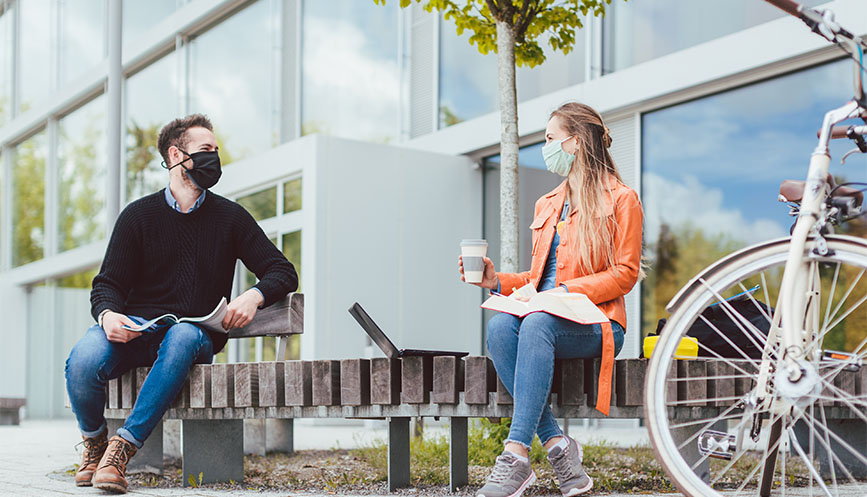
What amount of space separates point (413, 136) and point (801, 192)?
10484 mm

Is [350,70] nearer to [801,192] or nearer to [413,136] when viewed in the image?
[413,136]

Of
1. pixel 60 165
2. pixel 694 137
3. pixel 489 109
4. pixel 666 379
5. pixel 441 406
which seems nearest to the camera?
pixel 666 379

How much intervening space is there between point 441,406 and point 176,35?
1506cm

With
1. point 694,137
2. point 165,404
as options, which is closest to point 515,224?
point 165,404

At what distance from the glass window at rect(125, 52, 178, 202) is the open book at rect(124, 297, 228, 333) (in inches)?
526

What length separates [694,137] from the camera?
29.7ft

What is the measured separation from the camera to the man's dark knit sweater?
3879 mm

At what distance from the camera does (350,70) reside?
13.6 m

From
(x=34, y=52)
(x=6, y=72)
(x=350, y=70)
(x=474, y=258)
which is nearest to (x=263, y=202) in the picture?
(x=350, y=70)

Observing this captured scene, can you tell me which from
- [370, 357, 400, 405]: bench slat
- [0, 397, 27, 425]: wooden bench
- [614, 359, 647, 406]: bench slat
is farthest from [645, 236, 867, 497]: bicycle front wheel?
[0, 397, 27, 425]: wooden bench

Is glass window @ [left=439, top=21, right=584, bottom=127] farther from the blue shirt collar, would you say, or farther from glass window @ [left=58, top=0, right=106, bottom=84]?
glass window @ [left=58, top=0, right=106, bottom=84]

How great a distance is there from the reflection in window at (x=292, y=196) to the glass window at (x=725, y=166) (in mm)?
4042

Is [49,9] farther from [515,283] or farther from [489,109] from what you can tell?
[515,283]

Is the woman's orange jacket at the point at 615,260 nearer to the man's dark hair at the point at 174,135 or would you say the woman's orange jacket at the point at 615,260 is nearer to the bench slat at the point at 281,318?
the bench slat at the point at 281,318
